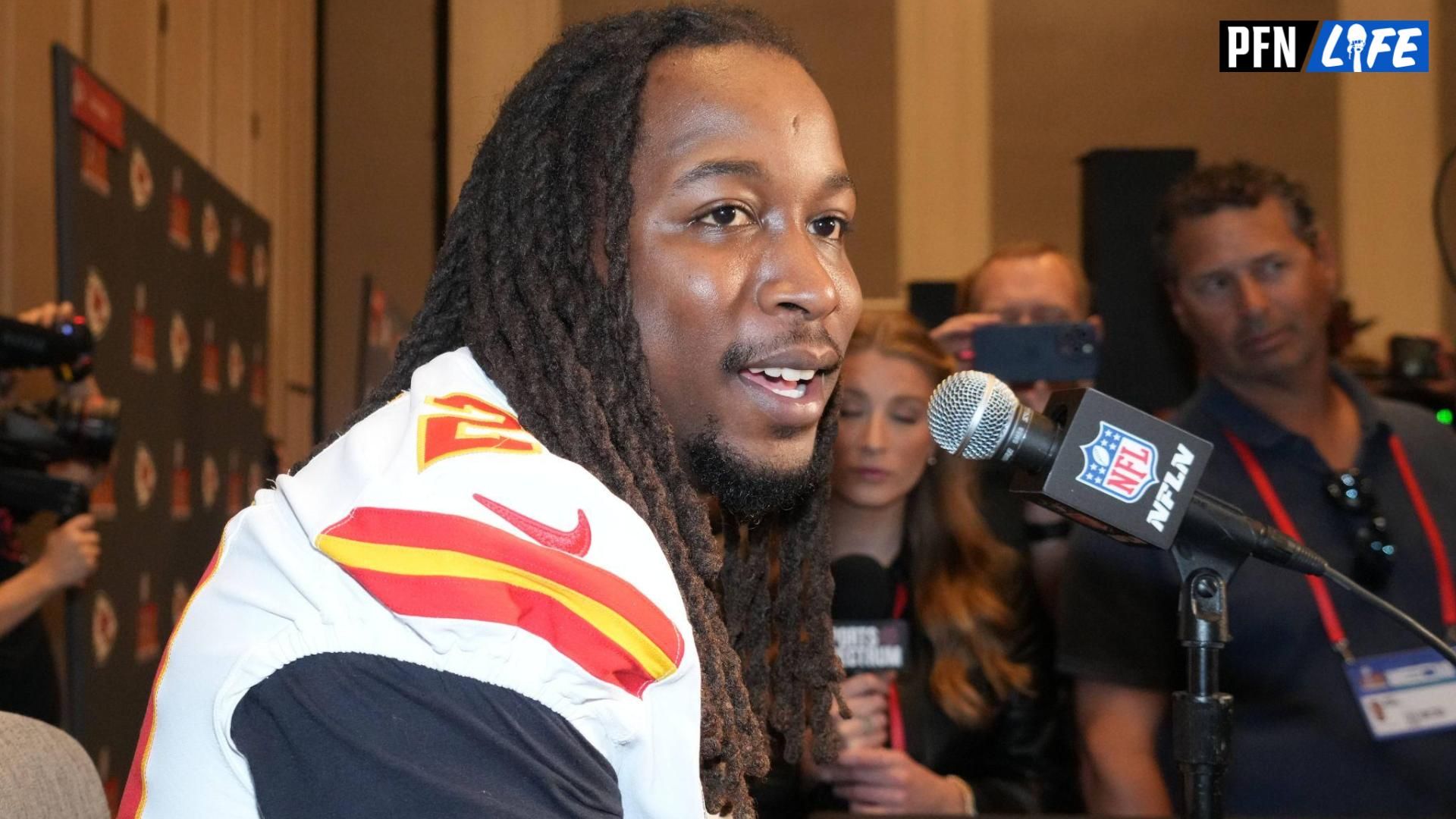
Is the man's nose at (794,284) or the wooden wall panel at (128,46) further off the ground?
the wooden wall panel at (128,46)

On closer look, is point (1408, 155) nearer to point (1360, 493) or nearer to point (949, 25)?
point (949, 25)

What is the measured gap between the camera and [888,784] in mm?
2168

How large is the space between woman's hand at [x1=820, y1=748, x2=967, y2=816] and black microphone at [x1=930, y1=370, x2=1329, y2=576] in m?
1.11

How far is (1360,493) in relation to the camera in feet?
Result: 7.32

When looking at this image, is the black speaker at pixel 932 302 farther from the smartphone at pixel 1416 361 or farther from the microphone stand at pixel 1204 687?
the microphone stand at pixel 1204 687

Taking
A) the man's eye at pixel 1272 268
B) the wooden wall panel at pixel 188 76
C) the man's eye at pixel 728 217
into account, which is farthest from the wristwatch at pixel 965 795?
A: the wooden wall panel at pixel 188 76

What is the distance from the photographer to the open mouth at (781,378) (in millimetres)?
Result: 1234

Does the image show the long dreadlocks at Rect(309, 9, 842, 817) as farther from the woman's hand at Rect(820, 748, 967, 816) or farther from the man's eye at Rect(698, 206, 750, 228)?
the woman's hand at Rect(820, 748, 967, 816)

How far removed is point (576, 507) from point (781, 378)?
418 mm

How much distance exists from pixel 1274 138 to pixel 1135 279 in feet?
9.86

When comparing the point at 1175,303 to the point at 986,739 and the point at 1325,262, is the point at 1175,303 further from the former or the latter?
the point at 986,739

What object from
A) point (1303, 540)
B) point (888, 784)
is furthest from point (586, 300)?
point (1303, 540)

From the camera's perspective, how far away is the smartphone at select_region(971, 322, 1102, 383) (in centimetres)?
274

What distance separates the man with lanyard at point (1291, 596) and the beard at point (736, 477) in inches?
44.9
